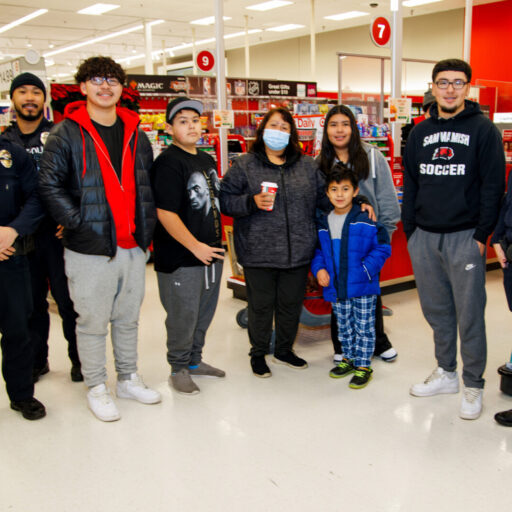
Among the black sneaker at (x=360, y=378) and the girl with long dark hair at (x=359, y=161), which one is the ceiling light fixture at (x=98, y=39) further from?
the black sneaker at (x=360, y=378)

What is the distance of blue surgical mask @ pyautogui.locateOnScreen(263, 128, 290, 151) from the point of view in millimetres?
3129

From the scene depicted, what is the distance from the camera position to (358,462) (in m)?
2.44

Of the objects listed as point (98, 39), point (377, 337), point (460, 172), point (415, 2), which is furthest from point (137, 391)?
point (98, 39)

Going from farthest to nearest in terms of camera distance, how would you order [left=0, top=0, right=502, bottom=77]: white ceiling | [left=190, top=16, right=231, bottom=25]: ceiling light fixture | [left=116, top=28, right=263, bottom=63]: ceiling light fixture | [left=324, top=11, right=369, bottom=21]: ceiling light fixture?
[left=116, top=28, right=263, bottom=63]: ceiling light fixture, [left=190, top=16, right=231, bottom=25]: ceiling light fixture, [left=324, top=11, right=369, bottom=21]: ceiling light fixture, [left=0, top=0, right=502, bottom=77]: white ceiling

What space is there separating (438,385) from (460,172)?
3.89 feet

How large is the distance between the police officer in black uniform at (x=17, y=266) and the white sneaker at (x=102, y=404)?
270mm

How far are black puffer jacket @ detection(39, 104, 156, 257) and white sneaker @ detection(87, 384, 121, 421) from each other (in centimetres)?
77

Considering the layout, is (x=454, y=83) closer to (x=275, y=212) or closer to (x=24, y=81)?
(x=275, y=212)

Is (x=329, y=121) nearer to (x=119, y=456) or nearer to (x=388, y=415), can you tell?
(x=388, y=415)

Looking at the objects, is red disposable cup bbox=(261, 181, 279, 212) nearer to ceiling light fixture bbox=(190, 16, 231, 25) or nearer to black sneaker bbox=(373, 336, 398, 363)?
black sneaker bbox=(373, 336, 398, 363)

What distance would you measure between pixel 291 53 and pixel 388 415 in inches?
708

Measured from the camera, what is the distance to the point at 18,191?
2799 mm

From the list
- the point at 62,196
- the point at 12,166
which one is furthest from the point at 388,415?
the point at 12,166

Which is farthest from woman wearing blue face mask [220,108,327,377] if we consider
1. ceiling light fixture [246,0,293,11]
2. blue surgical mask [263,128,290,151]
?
ceiling light fixture [246,0,293,11]
